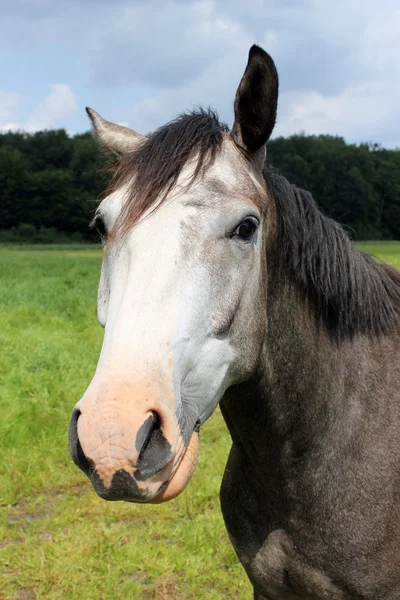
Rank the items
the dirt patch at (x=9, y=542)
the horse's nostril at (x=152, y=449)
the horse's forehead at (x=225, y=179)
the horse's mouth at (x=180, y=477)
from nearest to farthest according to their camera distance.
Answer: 1. the horse's nostril at (x=152, y=449)
2. the horse's mouth at (x=180, y=477)
3. the horse's forehead at (x=225, y=179)
4. the dirt patch at (x=9, y=542)

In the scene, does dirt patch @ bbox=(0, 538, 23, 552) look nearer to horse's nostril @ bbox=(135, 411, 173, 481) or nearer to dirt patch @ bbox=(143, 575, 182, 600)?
dirt patch @ bbox=(143, 575, 182, 600)

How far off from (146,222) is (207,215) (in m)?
0.22

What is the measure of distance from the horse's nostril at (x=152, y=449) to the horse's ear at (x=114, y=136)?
1.48 meters

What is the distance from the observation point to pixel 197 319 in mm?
1766

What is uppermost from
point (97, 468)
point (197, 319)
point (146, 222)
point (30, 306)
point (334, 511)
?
point (146, 222)

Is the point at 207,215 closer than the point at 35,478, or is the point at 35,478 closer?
the point at 207,215

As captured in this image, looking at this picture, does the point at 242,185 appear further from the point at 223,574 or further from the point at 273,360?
the point at 223,574

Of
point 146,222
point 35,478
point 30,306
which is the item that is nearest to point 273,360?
point 146,222

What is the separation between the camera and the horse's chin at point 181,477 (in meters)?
1.65

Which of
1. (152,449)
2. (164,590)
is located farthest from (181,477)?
(164,590)

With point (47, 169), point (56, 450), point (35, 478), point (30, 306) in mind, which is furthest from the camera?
point (47, 169)

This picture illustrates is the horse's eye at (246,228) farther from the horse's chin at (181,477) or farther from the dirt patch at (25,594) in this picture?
the dirt patch at (25,594)

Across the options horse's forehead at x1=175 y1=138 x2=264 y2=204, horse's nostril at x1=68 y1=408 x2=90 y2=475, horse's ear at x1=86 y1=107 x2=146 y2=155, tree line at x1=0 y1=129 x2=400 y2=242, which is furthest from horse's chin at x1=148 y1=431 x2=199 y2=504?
tree line at x1=0 y1=129 x2=400 y2=242

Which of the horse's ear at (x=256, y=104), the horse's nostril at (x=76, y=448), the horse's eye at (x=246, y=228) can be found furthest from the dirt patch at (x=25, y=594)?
the horse's ear at (x=256, y=104)
